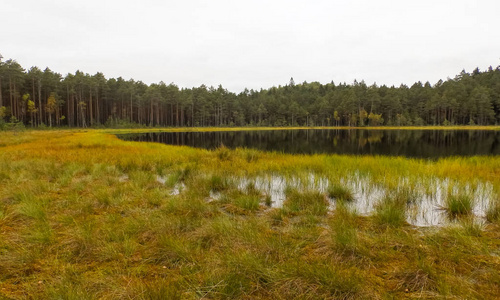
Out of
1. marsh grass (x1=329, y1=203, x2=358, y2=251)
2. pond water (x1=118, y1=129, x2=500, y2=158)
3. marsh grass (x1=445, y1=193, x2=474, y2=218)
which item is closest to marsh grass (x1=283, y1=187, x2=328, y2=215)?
marsh grass (x1=329, y1=203, x2=358, y2=251)

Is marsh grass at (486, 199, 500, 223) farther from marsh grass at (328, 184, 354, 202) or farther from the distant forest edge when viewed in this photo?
the distant forest edge

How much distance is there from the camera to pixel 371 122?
3568 inches

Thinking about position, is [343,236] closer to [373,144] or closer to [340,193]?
[340,193]

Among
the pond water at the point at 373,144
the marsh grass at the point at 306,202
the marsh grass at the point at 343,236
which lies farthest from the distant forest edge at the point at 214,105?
the marsh grass at the point at 343,236

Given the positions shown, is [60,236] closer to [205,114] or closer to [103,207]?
[103,207]

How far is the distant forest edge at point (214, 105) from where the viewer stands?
64312 millimetres

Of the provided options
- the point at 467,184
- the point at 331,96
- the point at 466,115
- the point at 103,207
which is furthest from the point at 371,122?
the point at 103,207

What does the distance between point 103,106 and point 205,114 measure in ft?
108

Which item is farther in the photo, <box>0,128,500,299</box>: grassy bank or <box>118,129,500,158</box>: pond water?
<box>118,129,500,158</box>: pond water

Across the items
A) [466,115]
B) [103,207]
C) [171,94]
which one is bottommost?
[103,207]

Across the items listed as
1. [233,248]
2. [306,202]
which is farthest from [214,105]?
[233,248]

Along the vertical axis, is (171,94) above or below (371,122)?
above

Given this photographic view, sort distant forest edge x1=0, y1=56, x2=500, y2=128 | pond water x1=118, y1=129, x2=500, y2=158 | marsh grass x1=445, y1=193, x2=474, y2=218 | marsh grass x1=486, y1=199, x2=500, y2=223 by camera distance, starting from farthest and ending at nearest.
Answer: distant forest edge x1=0, y1=56, x2=500, y2=128
pond water x1=118, y1=129, x2=500, y2=158
marsh grass x1=445, y1=193, x2=474, y2=218
marsh grass x1=486, y1=199, x2=500, y2=223

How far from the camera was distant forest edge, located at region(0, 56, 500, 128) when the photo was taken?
211 feet
